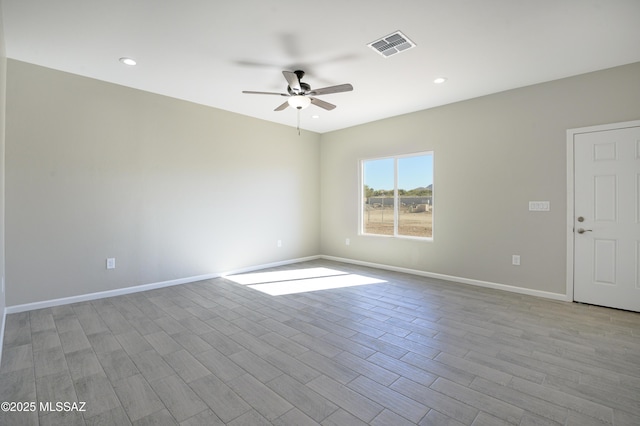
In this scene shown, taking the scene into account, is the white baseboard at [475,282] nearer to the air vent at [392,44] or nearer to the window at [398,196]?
the window at [398,196]

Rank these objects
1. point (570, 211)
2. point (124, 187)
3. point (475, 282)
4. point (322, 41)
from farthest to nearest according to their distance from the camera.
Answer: point (475, 282), point (124, 187), point (570, 211), point (322, 41)

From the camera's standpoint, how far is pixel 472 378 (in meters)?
2.10

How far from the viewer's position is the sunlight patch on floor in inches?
171

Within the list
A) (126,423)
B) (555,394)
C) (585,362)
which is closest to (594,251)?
(585,362)

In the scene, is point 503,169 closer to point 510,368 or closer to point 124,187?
point 510,368

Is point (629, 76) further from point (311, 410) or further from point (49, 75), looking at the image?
point (49, 75)

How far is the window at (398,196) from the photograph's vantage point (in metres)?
5.14

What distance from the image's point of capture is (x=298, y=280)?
188 inches

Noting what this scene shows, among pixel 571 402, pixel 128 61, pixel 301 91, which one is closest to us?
pixel 571 402

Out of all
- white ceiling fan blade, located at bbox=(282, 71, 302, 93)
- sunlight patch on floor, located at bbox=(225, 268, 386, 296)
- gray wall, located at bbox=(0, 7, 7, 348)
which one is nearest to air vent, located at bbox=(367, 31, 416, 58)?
white ceiling fan blade, located at bbox=(282, 71, 302, 93)

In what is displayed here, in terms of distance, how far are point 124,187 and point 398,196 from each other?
4.47m

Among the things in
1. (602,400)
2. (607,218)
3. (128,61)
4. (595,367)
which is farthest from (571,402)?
(128,61)

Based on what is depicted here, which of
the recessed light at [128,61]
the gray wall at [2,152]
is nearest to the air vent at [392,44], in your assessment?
the recessed light at [128,61]

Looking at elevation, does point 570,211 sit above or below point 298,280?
above
